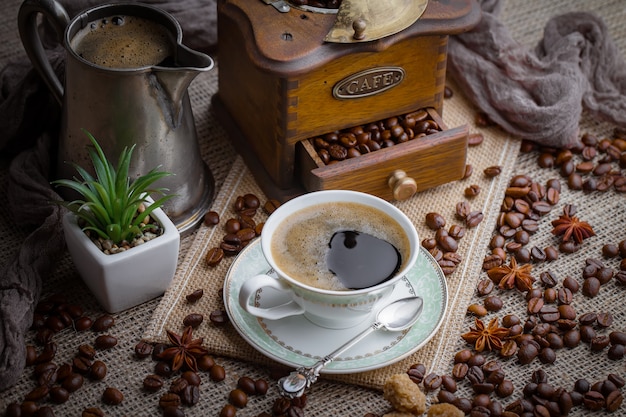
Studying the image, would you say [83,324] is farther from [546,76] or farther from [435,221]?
[546,76]

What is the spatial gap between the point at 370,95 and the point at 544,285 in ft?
1.85

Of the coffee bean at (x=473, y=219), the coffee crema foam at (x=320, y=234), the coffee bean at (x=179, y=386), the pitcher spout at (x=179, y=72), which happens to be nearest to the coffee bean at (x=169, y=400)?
the coffee bean at (x=179, y=386)

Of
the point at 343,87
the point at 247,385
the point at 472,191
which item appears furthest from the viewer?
the point at 472,191

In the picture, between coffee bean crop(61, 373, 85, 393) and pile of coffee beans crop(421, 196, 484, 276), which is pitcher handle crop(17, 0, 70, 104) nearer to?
coffee bean crop(61, 373, 85, 393)

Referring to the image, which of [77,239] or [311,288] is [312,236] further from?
[77,239]

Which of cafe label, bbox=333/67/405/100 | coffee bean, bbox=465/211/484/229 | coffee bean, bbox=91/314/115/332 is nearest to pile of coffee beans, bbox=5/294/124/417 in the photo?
coffee bean, bbox=91/314/115/332

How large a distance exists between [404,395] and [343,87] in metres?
0.71

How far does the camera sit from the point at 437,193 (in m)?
2.21

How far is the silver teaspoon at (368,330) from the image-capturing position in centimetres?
169

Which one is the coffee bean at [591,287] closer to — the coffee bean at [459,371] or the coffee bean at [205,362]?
the coffee bean at [459,371]

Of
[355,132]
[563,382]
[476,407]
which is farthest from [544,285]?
[355,132]

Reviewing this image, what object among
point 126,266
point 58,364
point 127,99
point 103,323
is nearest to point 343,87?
point 127,99

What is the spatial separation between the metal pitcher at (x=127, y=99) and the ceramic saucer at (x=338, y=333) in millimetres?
297

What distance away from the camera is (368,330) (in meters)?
1.76
